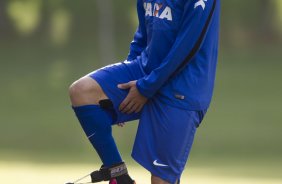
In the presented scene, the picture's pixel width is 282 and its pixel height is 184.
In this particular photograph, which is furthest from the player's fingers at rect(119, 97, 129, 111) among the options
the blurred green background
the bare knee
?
the blurred green background

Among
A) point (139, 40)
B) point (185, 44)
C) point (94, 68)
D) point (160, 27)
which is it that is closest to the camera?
point (185, 44)

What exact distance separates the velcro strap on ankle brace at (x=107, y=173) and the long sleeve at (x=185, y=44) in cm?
43

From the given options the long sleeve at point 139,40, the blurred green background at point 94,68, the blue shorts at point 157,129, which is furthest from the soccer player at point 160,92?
the blurred green background at point 94,68

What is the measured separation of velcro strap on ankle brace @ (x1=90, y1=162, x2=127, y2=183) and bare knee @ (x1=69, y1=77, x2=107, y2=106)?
1.20 ft

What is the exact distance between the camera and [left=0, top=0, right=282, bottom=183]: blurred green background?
467 inches

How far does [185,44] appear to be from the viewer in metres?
5.42

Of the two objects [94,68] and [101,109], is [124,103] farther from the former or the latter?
[94,68]

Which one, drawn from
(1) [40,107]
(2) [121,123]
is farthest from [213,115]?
(2) [121,123]

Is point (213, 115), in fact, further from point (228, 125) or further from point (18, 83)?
point (18, 83)

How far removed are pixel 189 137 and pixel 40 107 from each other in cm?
997

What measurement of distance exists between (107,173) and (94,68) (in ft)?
43.9

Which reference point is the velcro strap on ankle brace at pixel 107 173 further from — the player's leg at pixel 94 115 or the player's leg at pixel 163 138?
the player's leg at pixel 163 138

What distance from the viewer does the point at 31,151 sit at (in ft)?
38.5

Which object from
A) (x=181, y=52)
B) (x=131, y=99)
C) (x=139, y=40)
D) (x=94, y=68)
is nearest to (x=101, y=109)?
(x=131, y=99)
